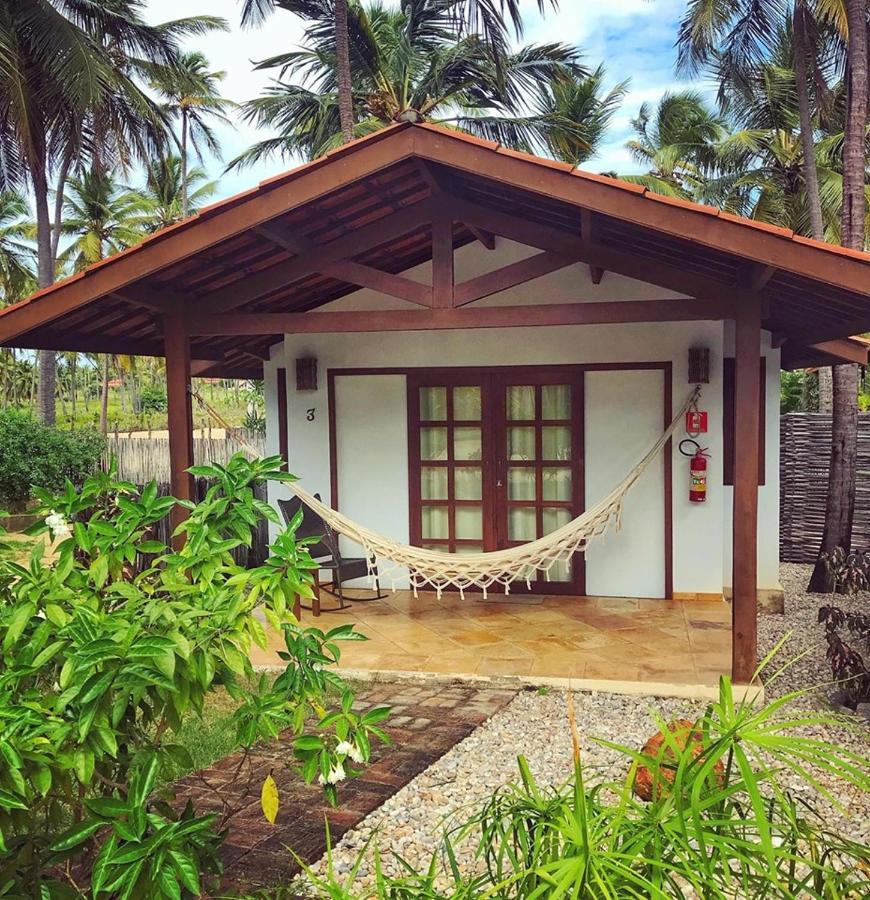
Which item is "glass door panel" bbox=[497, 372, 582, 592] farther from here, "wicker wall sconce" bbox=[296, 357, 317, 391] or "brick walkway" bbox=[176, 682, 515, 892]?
"brick walkway" bbox=[176, 682, 515, 892]

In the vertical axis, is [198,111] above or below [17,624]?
above

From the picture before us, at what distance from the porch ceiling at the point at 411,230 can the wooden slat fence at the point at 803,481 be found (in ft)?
11.6

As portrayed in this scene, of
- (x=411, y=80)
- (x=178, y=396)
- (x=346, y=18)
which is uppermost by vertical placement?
(x=411, y=80)

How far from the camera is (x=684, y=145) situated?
63.9 feet

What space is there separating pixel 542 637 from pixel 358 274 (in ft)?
7.52

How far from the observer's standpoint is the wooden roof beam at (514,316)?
3.79 m

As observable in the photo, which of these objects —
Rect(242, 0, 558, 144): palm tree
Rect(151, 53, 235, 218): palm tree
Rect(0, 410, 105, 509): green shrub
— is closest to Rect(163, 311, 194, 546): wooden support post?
Rect(242, 0, 558, 144): palm tree

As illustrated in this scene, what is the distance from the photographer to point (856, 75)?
253 inches

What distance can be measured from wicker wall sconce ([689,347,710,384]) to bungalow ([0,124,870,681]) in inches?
0.6

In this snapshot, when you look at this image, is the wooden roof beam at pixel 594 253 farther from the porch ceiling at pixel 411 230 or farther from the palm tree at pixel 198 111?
the palm tree at pixel 198 111

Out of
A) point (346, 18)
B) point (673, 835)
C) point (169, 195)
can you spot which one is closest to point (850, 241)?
point (673, 835)

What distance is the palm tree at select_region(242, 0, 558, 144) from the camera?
10039mm

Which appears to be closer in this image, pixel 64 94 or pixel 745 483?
pixel 745 483

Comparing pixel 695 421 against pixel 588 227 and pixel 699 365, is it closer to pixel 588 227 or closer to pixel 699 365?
pixel 699 365
